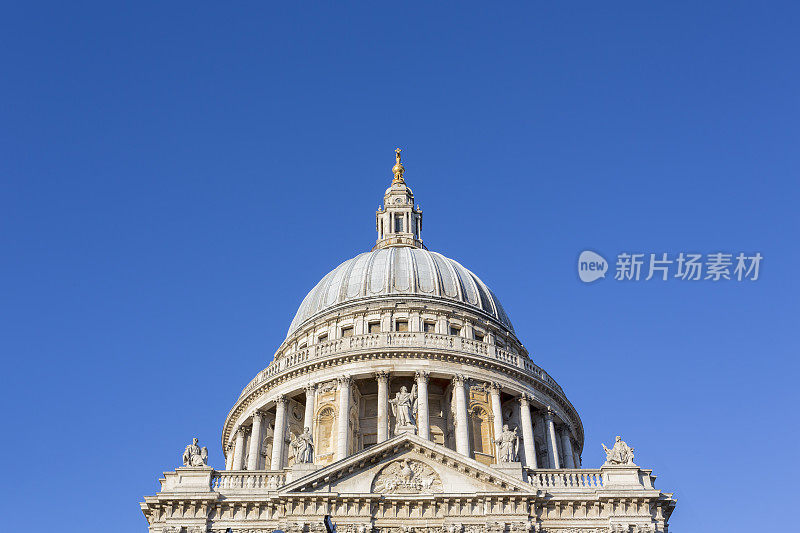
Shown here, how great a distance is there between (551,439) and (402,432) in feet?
57.3

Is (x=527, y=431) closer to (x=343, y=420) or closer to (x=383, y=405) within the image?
(x=383, y=405)

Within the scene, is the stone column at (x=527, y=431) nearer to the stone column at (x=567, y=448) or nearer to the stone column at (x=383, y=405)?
the stone column at (x=567, y=448)

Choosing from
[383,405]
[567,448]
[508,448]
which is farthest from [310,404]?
[508,448]

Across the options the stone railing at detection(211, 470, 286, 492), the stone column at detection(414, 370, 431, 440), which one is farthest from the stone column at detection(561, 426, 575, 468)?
the stone railing at detection(211, 470, 286, 492)

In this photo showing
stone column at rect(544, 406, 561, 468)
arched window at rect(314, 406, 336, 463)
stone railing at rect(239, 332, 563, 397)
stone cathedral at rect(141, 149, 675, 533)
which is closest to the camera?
stone cathedral at rect(141, 149, 675, 533)

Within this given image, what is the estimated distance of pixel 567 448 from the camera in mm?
56812

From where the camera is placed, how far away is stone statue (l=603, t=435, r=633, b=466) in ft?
129

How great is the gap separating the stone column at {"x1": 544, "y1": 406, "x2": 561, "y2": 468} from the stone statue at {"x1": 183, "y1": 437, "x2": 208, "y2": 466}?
21.6 m

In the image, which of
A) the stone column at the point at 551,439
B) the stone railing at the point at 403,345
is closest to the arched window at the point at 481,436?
the stone railing at the point at 403,345

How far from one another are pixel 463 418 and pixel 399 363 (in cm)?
490

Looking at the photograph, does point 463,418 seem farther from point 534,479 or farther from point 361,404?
point 534,479

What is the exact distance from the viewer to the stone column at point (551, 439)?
53312mm

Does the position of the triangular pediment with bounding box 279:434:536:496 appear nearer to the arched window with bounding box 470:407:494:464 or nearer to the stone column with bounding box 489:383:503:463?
the stone column with bounding box 489:383:503:463

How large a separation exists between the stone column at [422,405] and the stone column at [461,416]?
5.44 ft
